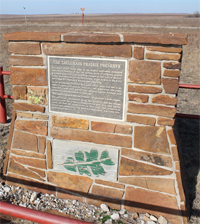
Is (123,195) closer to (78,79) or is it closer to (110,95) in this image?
(110,95)

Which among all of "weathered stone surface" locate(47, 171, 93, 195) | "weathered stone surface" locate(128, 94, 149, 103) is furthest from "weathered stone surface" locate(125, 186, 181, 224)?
"weathered stone surface" locate(128, 94, 149, 103)

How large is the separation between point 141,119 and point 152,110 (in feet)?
0.46

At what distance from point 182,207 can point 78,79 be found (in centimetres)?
166

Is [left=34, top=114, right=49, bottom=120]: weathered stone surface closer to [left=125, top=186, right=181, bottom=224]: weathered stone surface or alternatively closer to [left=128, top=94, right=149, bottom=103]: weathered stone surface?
[left=128, top=94, right=149, bottom=103]: weathered stone surface

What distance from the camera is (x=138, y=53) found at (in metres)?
2.20

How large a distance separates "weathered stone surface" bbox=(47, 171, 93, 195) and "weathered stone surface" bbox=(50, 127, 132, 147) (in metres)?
0.47

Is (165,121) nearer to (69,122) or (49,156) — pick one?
(69,122)

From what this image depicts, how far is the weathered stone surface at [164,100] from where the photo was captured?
2.25m

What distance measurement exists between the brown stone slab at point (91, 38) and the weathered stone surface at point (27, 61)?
0.38 metres

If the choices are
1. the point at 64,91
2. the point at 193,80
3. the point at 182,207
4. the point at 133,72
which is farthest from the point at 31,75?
the point at 193,80

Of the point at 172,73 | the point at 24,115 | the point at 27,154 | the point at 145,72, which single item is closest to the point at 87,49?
the point at 145,72

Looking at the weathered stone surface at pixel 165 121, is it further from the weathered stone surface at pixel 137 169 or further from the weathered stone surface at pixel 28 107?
the weathered stone surface at pixel 28 107

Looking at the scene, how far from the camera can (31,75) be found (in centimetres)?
259

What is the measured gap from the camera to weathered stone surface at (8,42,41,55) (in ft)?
8.12
